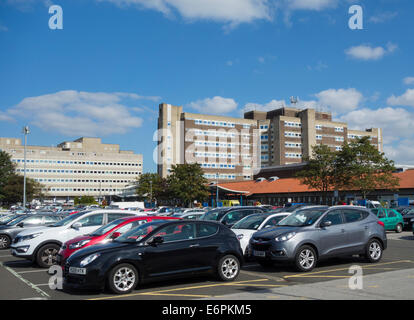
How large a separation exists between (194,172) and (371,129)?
271 ft

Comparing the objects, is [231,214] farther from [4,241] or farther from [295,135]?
[295,135]

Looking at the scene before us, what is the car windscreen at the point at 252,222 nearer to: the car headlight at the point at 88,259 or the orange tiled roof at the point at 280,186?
the car headlight at the point at 88,259

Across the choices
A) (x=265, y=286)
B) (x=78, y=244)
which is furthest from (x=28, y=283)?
(x=265, y=286)

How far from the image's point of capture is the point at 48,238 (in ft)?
42.0

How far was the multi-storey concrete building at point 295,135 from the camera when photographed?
113 m

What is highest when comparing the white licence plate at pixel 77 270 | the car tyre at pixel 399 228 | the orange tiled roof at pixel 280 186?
the orange tiled roof at pixel 280 186

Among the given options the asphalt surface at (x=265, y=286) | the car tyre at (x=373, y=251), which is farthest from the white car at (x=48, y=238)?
the car tyre at (x=373, y=251)

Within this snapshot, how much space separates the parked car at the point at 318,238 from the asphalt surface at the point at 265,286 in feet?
1.26

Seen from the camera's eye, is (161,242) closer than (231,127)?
Yes

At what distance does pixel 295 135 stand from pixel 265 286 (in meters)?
109
